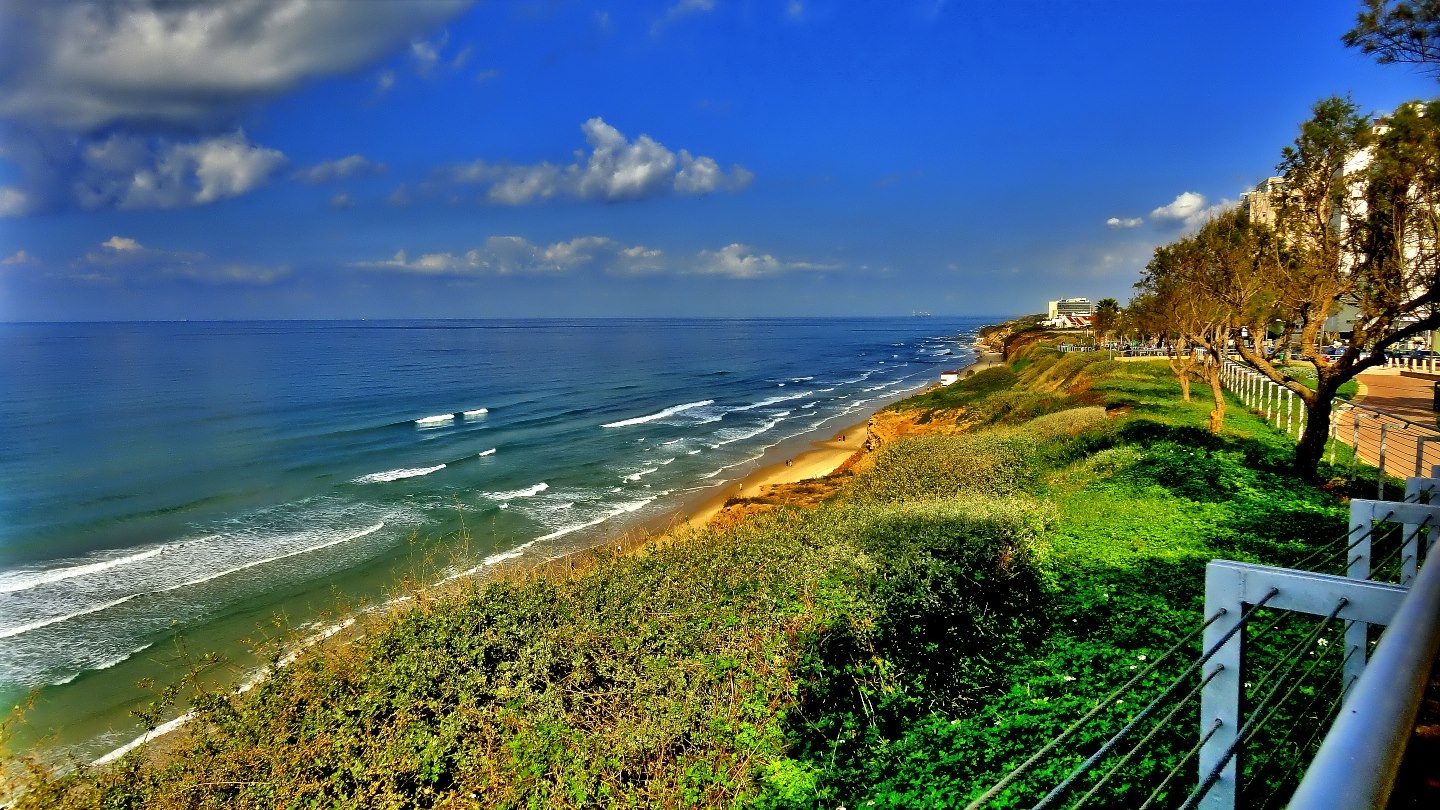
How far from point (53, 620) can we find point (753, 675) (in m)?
18.1

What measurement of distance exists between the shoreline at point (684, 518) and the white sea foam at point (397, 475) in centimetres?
1127

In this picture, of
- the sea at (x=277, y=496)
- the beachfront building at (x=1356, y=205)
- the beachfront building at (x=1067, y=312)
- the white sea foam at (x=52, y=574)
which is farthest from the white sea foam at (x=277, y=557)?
the beachfront building at (x=1067, y=312)

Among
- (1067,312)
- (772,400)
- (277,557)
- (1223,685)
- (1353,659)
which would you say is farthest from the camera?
(1067,312)

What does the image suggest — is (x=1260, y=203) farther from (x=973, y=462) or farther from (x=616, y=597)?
(x=616, y=597)

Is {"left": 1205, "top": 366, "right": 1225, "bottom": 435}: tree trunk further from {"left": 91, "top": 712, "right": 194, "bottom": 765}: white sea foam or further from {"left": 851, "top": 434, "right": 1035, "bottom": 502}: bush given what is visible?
{"left": 91, "top": 712, "right": 194, "bottom": 765}: white sea foam

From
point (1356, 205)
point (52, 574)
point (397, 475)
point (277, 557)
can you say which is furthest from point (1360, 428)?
point (52, 574)

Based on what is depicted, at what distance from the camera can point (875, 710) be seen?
757 cm

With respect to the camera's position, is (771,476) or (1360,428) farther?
(771,476)

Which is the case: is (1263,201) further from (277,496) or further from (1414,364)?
(277,496)

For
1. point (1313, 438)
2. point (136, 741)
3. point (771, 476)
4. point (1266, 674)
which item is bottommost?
point (136, 741)

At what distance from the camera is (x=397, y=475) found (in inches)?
1192

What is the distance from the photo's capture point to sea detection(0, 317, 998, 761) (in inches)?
581

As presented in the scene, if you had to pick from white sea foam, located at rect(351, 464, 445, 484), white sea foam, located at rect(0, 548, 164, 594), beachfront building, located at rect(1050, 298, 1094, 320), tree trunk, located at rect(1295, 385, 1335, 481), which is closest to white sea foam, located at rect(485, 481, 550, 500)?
white sea foam, located at rect(351, 464, 445, 484)

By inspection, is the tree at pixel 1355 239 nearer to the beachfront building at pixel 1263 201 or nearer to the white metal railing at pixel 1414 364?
the beachfront building at pixel 1263 201
